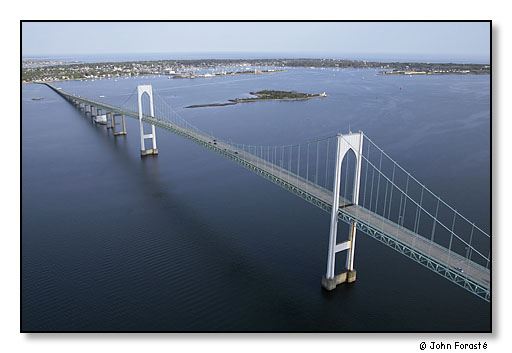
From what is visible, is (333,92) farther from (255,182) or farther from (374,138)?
(255,182)

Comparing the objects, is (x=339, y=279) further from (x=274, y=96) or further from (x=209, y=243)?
(x=274, y=96)

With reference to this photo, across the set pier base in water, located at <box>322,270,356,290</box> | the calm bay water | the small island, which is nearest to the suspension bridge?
pier base in water, located at <box>322,270,356,290</box>

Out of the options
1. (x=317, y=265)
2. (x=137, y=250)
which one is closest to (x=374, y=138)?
(x=317, y=265)

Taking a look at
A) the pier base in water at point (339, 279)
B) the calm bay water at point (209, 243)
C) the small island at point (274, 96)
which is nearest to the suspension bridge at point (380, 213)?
the pier base in water at point (339, 279)

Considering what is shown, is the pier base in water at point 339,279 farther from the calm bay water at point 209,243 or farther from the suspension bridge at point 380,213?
the calm bay water at point 209,243

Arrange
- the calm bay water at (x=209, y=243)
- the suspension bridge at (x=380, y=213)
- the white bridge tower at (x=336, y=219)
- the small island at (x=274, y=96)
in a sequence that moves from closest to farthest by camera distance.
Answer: the suspension bridge at (x=380, y=213) → the white bridge tower at (x=336, y=219) → the calm bay water at (x=209, y=243) → the small island at (x=274, y=96)

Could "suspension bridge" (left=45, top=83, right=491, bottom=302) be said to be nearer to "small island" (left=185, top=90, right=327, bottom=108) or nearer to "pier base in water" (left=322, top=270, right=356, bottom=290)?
"pier base in water" (left=322, top=270, right=356, bottom=290)

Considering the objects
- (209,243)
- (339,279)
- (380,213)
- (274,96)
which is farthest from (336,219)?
(274,96)
